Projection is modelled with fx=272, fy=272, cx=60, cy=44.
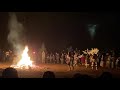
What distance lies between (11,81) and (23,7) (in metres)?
2.26

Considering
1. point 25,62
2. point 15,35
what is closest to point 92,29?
point 25,62

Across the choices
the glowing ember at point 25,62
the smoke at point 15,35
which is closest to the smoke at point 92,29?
the glowing ember at point 25,62

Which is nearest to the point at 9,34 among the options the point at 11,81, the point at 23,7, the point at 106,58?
the point at 106,58

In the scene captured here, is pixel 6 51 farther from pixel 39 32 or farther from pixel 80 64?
pixel 80 64

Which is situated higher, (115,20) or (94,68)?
(115,20)

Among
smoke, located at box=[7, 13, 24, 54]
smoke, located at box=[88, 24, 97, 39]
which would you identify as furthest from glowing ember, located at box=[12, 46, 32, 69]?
smoke, located at box=[88, 24, 97, 39]

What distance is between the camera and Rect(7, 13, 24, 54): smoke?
639 inches

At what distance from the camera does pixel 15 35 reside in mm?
16656

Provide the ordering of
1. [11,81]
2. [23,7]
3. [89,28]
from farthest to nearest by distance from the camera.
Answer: [89,28] < [23,7] < [11,81]

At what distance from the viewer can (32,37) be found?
653 inches

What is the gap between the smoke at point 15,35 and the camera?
16222 millimetres

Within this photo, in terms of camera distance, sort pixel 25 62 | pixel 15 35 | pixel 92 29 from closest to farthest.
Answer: pixel 92 29 → pixel 25 62 → pixel 15 35

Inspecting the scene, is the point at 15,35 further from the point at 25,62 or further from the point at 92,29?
the point at 92,29

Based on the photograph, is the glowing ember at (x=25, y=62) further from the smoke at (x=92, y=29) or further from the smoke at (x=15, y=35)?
the smoke at (x=92, y=29)
